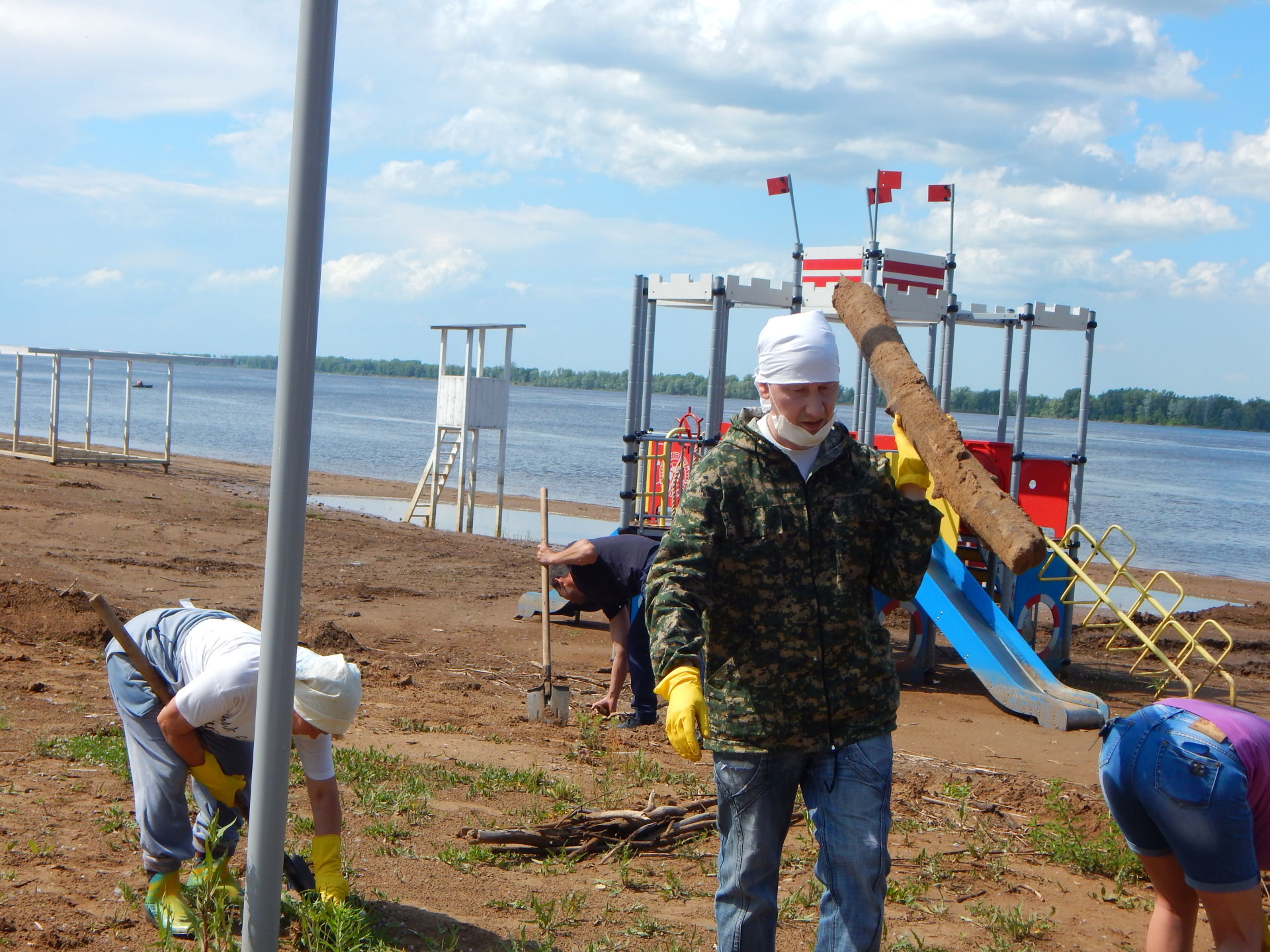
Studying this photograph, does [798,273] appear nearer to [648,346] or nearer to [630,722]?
[648,346]

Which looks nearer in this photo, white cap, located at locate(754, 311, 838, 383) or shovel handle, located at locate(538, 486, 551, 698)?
white cap, located at locate(754, 311, 838, 383)

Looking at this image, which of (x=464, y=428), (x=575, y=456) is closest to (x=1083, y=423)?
(x=464, y=428)

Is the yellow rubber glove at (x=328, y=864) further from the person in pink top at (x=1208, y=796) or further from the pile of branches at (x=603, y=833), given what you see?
the person in pink top at (x=1208, y=796)

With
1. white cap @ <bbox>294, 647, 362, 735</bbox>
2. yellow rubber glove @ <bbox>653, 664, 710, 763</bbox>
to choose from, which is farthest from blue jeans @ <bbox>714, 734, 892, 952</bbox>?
white cap @ <bbox>294, 647, 362, 735</bbox>

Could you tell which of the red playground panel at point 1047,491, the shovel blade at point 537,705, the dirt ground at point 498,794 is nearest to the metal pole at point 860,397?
the red playground panel at point 1047,491

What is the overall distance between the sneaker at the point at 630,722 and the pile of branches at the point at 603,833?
2159mm

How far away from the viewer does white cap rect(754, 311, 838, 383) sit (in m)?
2.95

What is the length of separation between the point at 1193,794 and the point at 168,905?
9.87 ft

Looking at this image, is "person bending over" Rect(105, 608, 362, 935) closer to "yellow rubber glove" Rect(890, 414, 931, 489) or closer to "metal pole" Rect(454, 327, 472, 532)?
"yellow rubber glove" Rect(890, 414, 931, 489)

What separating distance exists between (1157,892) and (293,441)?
2.39 meters

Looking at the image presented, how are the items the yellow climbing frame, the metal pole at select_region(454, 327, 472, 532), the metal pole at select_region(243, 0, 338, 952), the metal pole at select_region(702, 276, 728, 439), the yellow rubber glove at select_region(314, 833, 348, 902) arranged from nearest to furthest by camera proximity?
the metal pole at select_region(243, 0, 338, 952) < the yellow rubber glove at select_region(314, 833, 348, 902) < the yellow climbing frame < the metal pole at select_region(702, 276, 728, 439) < the metal pole at select_region(454, 327, 472, 532)

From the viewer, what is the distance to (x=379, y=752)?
6.06m

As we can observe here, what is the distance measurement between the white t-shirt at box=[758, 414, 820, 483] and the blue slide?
5532mm

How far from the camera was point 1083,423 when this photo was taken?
1143 cm
